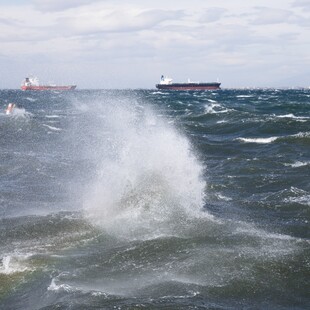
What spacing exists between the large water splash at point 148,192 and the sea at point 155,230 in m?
0.06

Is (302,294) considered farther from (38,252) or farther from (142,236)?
(38,252)

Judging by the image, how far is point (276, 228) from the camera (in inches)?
549

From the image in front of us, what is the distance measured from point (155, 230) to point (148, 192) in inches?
147

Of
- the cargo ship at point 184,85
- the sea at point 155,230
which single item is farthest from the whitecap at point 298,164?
the cargo ship at point 184,85

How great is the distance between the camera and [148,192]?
55.5ft

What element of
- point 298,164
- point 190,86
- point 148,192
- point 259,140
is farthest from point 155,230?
point 190,86

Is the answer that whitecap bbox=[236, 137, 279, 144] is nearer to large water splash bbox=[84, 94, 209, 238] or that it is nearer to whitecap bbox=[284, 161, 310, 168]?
whitecap bbox=[284, 161, 310, 168]

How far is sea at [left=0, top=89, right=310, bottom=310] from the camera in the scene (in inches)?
371

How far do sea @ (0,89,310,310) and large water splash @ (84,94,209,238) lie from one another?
6 cm

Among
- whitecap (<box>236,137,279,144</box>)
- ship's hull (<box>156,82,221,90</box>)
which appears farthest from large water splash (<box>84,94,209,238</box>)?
ship's hull (<box>156,82,221,90</box>)

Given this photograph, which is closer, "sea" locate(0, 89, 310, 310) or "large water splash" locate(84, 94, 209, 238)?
"sea" locate(0, 89, 310, 310)

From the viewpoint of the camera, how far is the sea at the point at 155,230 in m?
9.42

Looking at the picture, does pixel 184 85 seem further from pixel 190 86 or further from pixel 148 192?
pixel 148 192

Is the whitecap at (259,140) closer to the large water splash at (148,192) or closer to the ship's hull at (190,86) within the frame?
the large water splash at (148,192)
